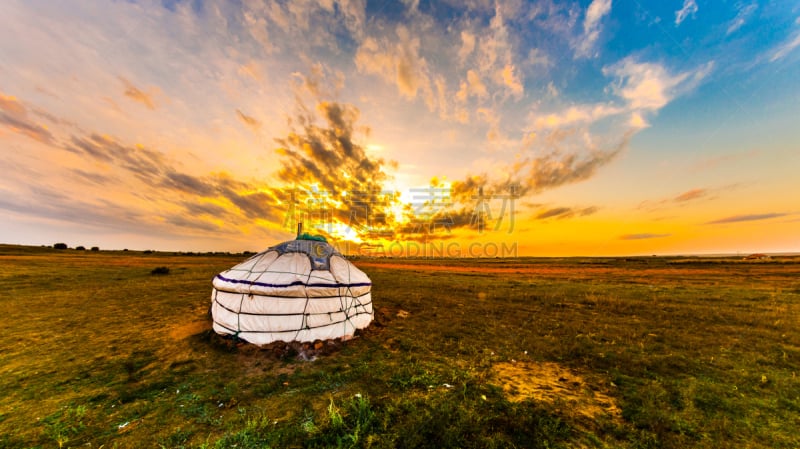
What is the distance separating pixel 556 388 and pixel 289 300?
7.29m

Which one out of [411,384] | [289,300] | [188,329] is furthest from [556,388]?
[188,329]

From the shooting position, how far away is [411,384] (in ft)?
19.0

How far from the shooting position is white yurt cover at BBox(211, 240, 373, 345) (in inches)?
314

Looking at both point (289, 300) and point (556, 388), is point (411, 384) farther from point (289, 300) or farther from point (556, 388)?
point (289, 300)

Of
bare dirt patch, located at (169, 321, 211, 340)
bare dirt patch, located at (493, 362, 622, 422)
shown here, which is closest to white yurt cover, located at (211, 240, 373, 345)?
bare dirt patch, located at (169, 321, 211, 340)

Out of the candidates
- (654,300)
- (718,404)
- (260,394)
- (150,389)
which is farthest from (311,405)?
(654,300)

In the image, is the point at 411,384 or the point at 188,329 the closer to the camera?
the point at 411,384

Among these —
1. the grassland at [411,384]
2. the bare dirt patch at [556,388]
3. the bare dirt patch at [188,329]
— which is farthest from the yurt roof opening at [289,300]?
the bare dirt patch at [556,388]

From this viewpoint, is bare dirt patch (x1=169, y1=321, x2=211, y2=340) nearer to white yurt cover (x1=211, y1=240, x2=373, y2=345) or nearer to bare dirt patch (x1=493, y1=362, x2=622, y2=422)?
white yurt cover (x1=211, y1=240, x2=373, y2=345)

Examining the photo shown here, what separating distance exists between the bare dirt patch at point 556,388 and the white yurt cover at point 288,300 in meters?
4.94

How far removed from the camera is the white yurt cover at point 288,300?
26.2ft

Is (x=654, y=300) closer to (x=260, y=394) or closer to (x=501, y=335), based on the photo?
(x=501, y=335)

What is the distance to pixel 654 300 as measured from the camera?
51.8 feet

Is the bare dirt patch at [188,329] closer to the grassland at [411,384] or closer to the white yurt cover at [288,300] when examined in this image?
the grassland at [411,384]
